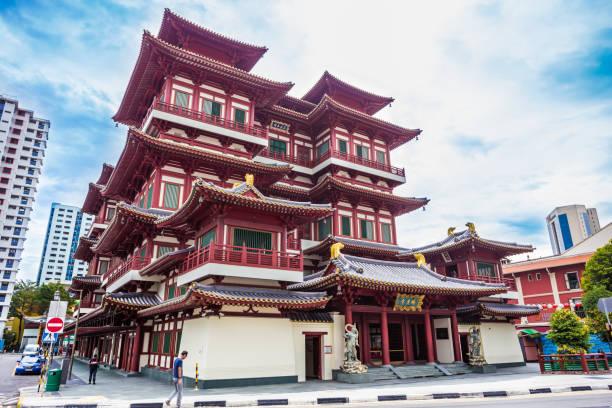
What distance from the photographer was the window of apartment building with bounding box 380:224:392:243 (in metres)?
37.0

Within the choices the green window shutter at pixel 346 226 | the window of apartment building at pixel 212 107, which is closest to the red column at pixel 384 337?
the green window shutter at pixel 346 226

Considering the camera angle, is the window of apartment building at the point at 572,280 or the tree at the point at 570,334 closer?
the tree at the point at 570,334

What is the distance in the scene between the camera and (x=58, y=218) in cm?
17262

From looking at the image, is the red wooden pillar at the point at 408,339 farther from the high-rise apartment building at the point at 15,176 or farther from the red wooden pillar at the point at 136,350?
the high-rise apartment building at the point at 15,176

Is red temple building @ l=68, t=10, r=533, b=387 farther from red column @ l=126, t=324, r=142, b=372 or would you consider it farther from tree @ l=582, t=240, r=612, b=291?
tree @ l=582, t=240, r=612, b=291

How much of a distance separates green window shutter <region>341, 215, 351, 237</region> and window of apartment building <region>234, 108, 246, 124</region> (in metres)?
12.1

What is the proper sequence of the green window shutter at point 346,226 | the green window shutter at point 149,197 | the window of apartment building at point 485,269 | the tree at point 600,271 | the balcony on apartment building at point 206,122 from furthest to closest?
the tree at point 600,271, the green window shutter at point 346,226, the window of apartment building at point 485,269, the balcony on apartment building at point 206,122, the green window shutter at point 149,197

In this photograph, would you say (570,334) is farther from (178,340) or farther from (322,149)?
(322,149)

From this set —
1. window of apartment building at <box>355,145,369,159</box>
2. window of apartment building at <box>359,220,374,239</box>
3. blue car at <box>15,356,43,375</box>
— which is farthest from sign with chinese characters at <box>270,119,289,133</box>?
blue car at <box>15,356,43,375</box>

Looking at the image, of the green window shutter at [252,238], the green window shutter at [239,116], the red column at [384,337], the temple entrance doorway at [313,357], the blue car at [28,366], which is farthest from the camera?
the green window shutter at [239,116]

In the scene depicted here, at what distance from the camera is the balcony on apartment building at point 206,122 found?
28.5 m

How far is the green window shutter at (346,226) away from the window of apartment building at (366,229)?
136 cm

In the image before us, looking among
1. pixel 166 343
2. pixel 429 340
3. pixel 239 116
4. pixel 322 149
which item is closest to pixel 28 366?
pixel 166 343

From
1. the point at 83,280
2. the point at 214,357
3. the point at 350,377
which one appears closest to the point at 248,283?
the point at 214,357
